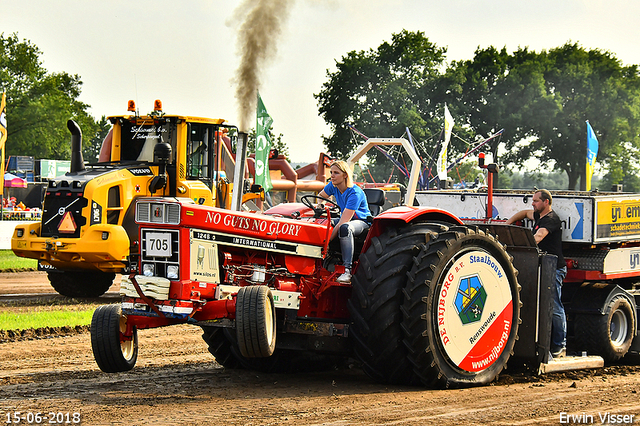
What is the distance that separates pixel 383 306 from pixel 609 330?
346 centimetres

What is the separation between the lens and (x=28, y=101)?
176ft

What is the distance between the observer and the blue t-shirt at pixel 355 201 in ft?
22.7

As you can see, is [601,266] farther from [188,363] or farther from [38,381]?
[38,381]

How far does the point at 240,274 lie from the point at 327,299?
88 cm

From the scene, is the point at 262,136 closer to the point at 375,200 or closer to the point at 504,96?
the point at 375,200

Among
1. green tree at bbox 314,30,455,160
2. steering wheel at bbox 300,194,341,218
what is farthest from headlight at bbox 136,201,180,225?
green tree at bbox 314,30,455,160

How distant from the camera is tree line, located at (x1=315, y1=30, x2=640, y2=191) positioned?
178 ft

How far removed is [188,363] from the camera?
785 cm

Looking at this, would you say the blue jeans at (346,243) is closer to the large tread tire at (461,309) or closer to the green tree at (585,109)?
the large tread tire at (461,309)

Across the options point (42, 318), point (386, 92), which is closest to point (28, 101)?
point (386, 92)

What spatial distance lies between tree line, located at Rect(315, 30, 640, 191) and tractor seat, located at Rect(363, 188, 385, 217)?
45416mm

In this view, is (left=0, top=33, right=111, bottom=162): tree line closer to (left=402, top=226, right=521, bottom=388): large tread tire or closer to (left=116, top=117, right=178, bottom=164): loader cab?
(left=116, top=117, right=178, bottom=164): loader cab

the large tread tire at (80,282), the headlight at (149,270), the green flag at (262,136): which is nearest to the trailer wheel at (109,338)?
the headlight at (149,270)

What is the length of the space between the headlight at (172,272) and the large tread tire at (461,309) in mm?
1843
